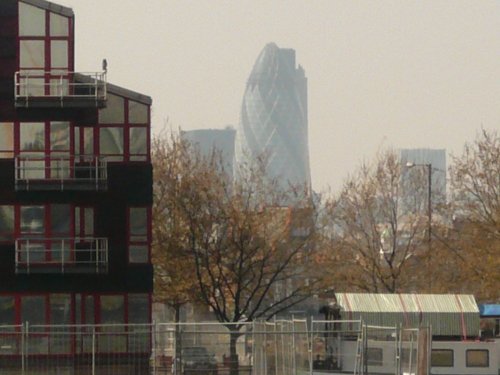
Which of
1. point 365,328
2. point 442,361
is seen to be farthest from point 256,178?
point 365,328

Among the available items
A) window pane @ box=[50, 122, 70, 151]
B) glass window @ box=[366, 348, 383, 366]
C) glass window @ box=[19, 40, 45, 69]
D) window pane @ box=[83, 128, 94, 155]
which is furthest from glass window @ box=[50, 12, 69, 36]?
glass window @ box=[366, 348, 383, 366]

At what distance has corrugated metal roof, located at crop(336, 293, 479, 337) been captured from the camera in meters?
49.2

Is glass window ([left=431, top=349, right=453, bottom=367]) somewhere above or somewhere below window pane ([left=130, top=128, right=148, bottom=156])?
below

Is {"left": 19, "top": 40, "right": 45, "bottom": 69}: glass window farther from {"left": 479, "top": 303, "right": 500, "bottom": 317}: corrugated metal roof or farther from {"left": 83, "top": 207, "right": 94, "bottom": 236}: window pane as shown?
{"left": 479, "top": 303, "right": 500, "bottom": 317}: corrugated metal roof

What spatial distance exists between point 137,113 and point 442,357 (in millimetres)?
17844

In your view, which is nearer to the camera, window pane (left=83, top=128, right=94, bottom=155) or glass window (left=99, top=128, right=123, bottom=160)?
window pane (left=83, top=128, right=94, bottom=155)

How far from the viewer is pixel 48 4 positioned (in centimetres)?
5669

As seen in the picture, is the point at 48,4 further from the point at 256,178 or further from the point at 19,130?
the point at 256,178

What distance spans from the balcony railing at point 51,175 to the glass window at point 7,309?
3956 millimetres

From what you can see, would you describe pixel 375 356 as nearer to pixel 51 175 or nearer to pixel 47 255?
pixel 47 255

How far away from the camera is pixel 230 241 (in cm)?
7206

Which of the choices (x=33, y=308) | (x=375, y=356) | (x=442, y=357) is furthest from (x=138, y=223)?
(x=375, y=356)

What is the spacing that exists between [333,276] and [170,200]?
839 cm

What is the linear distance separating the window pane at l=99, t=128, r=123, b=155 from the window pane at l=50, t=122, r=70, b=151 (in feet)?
11.0
